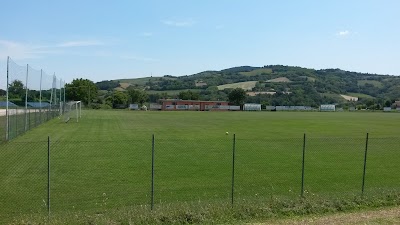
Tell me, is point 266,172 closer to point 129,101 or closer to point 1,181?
point 1,181

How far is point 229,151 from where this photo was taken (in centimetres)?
2266

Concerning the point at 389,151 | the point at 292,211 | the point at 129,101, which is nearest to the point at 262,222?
the point at 292,211

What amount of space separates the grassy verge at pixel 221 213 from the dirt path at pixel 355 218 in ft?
1.11

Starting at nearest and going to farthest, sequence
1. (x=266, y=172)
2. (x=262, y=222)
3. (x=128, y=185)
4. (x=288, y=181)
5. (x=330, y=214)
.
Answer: (x=262, y=222) < (x=330, y=214) < (x=128, y=185) < (x=288, y=181) < (x=266, y=172)

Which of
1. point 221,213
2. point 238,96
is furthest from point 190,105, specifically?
point 221,213

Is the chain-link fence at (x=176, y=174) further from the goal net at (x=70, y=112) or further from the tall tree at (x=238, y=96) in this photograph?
the tall tree at (x=238, y=96)

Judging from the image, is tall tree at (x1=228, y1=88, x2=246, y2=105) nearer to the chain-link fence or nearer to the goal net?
the goal net

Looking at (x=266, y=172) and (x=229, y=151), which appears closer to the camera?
(x=266, y=172)

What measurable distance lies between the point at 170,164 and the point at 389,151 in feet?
43.1

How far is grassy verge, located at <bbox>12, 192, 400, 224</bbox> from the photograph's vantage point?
352 inches

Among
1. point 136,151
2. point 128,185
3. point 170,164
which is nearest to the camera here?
point 128,185

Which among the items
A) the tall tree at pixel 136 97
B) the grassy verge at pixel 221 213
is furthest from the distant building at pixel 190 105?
the grassy verge at pixel 221 213

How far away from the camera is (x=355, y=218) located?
367 inches

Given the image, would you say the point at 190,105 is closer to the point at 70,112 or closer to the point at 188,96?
the point at 188,96
